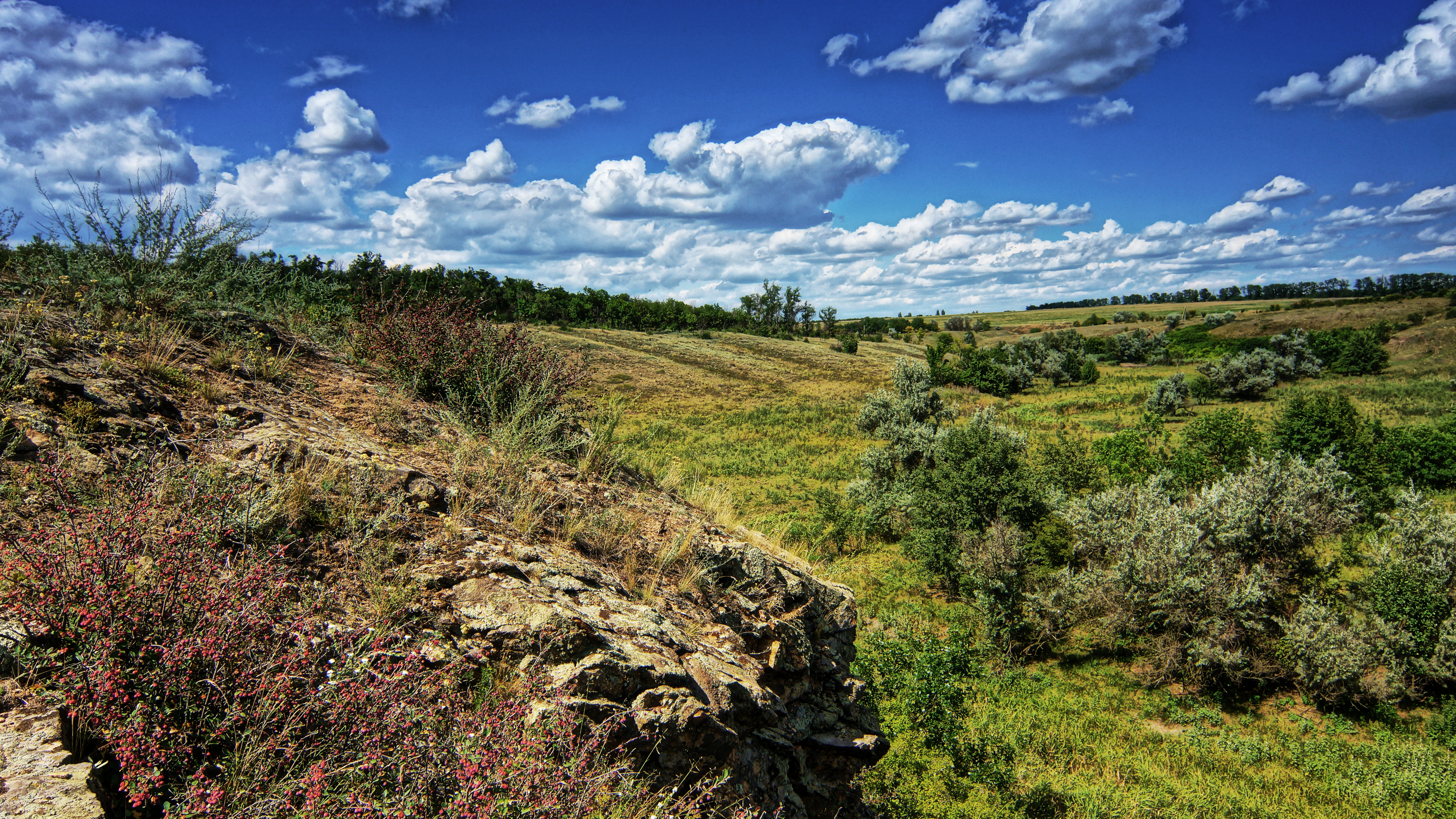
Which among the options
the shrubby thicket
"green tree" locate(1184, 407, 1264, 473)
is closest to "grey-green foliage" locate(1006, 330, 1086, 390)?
"green tree" locate(1184, 407, 1264, 473)

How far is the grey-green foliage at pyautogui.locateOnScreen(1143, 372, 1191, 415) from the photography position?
4462 centimetres

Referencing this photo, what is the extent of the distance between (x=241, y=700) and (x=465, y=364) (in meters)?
4.57

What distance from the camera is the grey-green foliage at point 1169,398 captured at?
44.6 metres

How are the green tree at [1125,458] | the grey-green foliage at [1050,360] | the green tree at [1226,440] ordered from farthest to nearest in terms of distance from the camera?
the grey-green foliage at [1050,360]
the green tree at [1125,458]
the green tree at [1226,440]

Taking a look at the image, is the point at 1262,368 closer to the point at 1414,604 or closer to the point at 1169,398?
the point at 1169,398

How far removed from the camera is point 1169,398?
4450 centimetres

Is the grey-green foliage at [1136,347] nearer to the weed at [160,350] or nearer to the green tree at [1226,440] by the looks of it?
the green tree at [1226,440]

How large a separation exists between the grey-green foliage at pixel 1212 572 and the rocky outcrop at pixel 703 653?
1066cm

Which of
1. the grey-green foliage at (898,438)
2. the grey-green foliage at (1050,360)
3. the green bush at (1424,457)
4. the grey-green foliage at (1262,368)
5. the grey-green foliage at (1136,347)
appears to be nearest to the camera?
the grey-green foliage at (898,438)

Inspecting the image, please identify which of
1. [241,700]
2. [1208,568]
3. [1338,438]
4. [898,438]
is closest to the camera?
[241,700]

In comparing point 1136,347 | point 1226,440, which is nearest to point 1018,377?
point 1136,347

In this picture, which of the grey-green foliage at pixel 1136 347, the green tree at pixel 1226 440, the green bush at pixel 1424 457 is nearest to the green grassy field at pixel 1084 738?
the green tree at pixel 1226 440

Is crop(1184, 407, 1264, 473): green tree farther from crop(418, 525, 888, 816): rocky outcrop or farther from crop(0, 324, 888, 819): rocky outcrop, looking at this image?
crop(0, 324, 888, 819): rocky outcrop

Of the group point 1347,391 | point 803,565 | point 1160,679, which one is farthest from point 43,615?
point 1347,391
